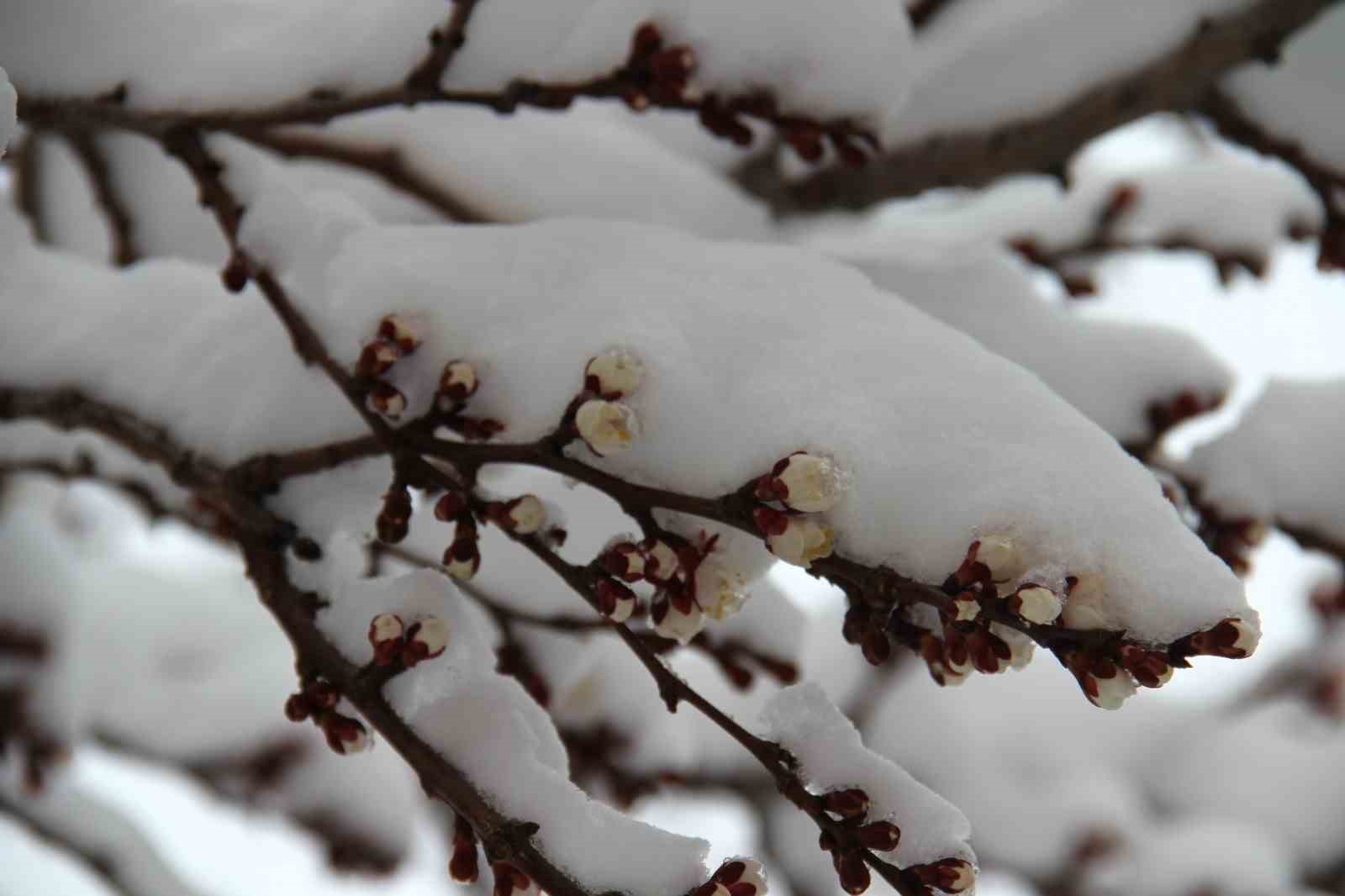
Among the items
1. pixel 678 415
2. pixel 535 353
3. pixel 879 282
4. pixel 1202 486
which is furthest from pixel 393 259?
pixel 1202 486

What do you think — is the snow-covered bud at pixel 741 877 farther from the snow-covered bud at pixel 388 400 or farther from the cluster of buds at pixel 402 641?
the snow-covered bud at pixel 388 400

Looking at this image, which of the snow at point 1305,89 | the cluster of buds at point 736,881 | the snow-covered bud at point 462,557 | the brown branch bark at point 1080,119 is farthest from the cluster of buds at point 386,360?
the snow at point 1305,89

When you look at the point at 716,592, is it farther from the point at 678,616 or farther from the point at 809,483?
the point at 809,483

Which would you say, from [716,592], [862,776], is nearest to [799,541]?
[716,592]

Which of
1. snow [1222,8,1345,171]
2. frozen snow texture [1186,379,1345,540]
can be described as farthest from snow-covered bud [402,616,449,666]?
snow [1222,8,1345,171]

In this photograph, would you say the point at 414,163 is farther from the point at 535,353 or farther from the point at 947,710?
the point at 947,710
